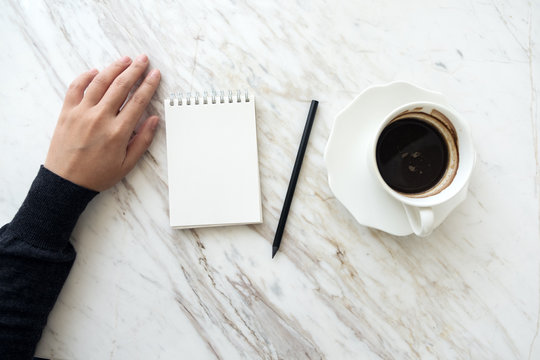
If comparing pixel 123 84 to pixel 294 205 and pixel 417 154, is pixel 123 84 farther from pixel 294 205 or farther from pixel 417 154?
pixel 417 154

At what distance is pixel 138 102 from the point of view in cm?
A: 66

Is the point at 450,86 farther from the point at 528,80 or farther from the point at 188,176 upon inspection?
the point at 188,176

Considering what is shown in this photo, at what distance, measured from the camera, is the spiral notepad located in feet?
2.18

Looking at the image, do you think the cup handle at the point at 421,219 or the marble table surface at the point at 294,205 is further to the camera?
the marble table surface at the point at 294,205

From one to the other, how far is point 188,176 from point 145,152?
10 centimetres

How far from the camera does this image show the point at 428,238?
678 mm

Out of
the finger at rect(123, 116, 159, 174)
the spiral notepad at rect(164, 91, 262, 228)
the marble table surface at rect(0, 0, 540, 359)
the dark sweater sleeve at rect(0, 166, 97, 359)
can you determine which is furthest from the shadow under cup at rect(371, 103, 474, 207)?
the dark sweater sleeve at rect(0, 166, 97, 359)

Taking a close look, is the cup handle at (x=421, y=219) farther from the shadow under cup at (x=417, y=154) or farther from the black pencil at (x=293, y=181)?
the black pencil at (x=293, y=181)

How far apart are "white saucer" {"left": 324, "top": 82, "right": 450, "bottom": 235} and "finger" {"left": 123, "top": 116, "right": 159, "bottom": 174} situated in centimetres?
33

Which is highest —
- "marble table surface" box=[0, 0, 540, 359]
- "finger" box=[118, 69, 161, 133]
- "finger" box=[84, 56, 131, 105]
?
"finger" box=[84, 56, 131, 105]

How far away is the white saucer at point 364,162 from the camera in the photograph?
606 mm

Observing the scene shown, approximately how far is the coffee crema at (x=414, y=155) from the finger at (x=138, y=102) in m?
0.43

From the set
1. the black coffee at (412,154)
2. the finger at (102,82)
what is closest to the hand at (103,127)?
the finger at (102,82)

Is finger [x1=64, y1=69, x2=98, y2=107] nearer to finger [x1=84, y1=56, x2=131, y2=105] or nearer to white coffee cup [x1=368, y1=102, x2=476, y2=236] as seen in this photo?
finger [x1=84, y1=56, x2=131, y2=105]
